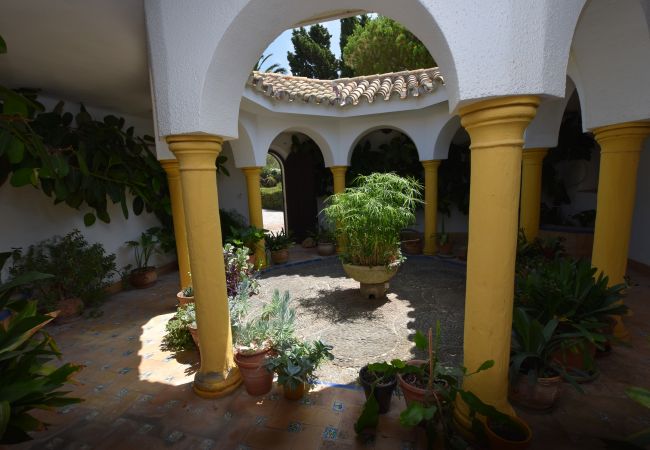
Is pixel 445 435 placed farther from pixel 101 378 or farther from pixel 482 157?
pixel 101 378

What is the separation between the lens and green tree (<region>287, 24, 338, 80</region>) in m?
18.1

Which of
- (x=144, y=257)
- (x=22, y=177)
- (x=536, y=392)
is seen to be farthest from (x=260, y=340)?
(x=144, y=257)

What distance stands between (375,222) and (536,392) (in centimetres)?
304

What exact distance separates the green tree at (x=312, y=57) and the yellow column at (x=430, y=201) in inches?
481

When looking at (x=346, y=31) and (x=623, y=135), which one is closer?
(x=623, y=135)

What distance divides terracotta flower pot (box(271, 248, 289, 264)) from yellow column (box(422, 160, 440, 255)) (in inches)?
152

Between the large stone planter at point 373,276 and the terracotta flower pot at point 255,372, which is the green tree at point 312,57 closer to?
the large stone planter at point 373,276

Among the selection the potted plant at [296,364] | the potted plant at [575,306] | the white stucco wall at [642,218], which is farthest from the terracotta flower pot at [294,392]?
the white stucco wall at [642,218]

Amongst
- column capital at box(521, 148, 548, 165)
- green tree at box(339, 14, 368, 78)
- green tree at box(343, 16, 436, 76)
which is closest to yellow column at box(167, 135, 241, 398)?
column capital at box(521, 148, 548, 165)

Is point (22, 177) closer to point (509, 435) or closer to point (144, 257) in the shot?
point (144, 257)

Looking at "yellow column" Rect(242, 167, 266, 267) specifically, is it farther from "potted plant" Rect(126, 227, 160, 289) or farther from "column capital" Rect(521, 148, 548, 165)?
"column capital" Rect(521, 148, 548, 165)

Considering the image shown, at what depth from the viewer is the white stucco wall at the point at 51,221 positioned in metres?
5.15

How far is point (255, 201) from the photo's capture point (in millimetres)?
7961

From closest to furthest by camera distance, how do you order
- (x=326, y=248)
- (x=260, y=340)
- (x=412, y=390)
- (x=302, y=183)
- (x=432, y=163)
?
(x=412, y=390), (x=260, y=340), (x=432, y=163), (x=326, y=248), (x=302, y=183)
